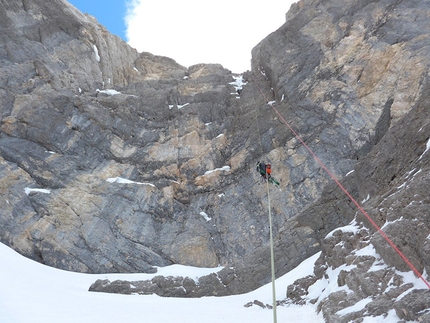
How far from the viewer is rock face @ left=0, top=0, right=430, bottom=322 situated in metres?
21.4

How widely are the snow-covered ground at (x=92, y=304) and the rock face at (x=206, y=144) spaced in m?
2.50

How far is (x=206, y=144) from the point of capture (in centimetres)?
2675

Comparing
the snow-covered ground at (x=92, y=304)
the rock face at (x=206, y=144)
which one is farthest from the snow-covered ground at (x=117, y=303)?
the rock face at (x=206, y=144)

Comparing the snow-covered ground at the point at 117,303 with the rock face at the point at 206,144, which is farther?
the rock face at the point at 206,144

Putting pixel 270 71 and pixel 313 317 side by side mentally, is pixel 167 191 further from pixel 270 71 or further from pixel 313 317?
pixel 313 317

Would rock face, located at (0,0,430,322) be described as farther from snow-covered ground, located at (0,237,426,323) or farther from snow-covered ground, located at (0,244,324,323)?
snow-covered ground, located at (0,237,426,323)

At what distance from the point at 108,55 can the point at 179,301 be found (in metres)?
26.1

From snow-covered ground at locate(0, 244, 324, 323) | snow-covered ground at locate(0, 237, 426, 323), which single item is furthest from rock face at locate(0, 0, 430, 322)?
snow-covered ground at locate(0, 237, 426, 323)

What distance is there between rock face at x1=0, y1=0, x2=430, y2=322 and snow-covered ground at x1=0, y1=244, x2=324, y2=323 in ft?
8.22

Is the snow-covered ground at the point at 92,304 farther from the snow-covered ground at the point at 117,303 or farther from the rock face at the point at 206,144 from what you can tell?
the rock face at the point at 206,144

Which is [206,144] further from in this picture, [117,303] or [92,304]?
[92,304]

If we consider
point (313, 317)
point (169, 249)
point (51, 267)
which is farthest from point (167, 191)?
point (313, 317)

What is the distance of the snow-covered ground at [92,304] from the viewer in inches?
446

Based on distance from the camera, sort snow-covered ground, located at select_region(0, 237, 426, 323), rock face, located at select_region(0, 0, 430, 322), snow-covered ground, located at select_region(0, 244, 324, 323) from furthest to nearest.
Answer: rock face, located at select_region(0, 0, 430, 322) < snow-covered ground, located at select_region(0, 244, 324, 323) < snow-covered ground, located at select_region(0, 237, 426, 323)
